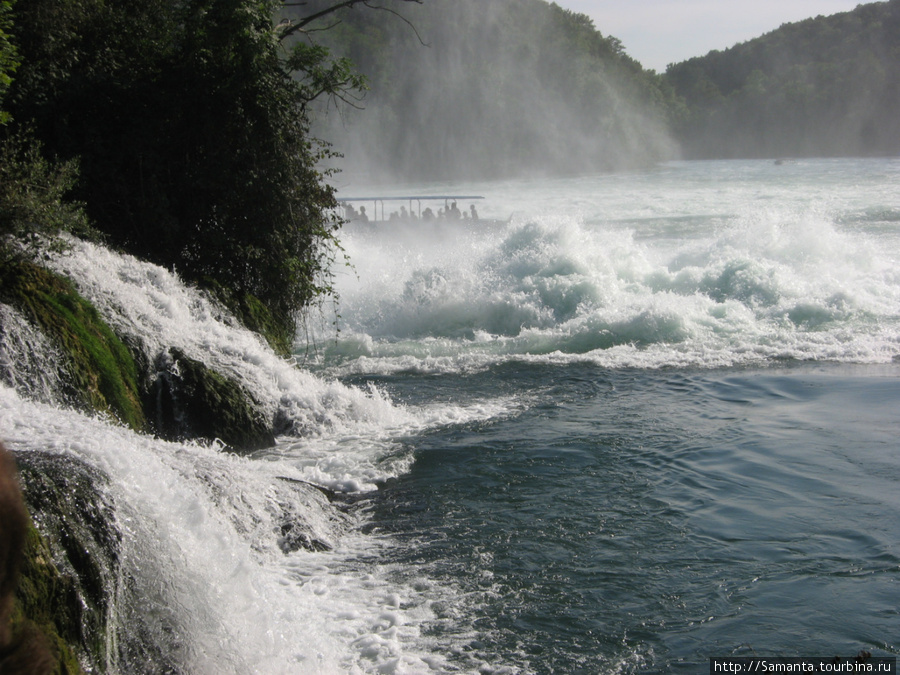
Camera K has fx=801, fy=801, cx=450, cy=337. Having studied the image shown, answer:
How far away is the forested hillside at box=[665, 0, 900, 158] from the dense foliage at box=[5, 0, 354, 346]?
62.9 metres

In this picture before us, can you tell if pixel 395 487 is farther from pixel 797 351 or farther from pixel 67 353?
pixel 797 351

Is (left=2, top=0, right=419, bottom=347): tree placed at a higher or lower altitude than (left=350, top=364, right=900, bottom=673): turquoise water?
higher

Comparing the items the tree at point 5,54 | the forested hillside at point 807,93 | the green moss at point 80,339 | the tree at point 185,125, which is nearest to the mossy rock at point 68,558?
the green moss at point 80,339

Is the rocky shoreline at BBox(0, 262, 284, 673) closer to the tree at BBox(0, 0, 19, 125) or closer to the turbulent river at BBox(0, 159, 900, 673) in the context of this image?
the turbulent river at BBox(0, 159, 900, 673)

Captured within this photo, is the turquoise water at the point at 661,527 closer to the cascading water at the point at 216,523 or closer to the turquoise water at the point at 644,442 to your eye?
the turquoise water at the point at 644,442

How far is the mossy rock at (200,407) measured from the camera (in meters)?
7.70

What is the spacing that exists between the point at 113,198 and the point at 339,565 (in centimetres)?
614

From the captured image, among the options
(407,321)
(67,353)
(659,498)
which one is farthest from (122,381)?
(407,321)

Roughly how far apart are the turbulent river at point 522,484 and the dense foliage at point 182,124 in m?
1.22

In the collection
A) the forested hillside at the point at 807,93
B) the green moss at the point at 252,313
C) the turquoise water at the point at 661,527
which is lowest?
the turquoise water at the point at 661,527

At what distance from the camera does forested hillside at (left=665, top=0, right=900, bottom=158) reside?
65438 mm

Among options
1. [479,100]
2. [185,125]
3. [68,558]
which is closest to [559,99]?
[479,100]

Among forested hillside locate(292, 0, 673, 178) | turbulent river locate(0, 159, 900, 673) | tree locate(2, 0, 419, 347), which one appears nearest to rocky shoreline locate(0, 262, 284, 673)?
turbulent river locate(0, 159, 900, 673)

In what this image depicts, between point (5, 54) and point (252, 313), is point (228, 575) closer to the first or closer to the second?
point (5, 54)
